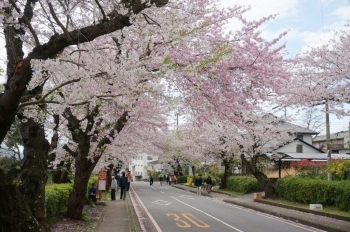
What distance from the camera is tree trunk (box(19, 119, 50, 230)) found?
7.95m

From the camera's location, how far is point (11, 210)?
6176mm

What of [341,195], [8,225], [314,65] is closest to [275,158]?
[341,195]

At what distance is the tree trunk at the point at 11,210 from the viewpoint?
6.12 meters

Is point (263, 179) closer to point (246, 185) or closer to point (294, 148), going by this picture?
point (246, 185)

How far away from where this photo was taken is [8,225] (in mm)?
6191

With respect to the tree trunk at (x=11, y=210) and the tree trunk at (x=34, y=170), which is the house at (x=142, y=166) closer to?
the tree trunk at (x=34, y=170)

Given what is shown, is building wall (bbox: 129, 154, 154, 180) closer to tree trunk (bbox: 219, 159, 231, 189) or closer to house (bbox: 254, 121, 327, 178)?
house (bbox: 254, 121, 327, 178)

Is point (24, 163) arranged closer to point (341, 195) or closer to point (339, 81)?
point (339, 81)

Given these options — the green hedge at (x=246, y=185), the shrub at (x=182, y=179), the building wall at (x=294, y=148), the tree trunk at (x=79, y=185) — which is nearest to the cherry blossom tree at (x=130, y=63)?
Result: the tree trunk at (x=79, y=185)

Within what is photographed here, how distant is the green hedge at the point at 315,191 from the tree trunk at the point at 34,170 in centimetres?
1461

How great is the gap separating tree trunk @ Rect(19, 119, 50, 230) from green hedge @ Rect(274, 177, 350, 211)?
14605mm

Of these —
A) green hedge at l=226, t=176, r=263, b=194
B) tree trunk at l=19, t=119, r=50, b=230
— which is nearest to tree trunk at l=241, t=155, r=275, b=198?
green hedge at l=226, t=176, r=263, b=194

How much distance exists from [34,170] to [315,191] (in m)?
17.6

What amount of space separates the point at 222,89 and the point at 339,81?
29.0 feet
